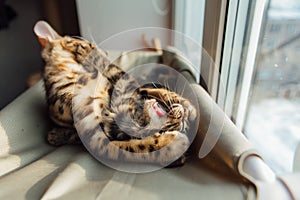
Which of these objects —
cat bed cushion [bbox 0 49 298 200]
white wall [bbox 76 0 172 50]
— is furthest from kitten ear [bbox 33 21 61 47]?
white wall [bbox 76 0 172 50]

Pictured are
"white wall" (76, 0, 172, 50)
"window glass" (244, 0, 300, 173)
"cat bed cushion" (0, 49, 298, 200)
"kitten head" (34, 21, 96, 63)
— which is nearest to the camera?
"cat bed cushion" (0, 49, 298, 200)

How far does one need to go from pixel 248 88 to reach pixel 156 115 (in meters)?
0.41

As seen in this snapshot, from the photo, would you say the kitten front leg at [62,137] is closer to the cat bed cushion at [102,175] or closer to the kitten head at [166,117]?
the cat bed cushion at [102,175]

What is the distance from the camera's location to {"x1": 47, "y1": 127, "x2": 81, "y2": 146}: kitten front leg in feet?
2.25

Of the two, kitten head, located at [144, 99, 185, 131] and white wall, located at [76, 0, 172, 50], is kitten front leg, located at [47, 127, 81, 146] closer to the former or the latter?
kitten head, located at [144, 99, 185, 131]

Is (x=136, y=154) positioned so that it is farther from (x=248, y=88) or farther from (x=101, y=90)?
(x=248, y=88)

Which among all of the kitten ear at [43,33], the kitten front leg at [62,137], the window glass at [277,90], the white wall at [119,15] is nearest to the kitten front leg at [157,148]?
the kitten front leg at [62,137]

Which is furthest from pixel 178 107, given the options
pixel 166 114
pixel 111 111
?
pixel 111 111

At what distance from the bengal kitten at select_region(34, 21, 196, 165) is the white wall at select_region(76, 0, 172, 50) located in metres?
0.75

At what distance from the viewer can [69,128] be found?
70cm

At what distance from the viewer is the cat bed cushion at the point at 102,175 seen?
458 mm

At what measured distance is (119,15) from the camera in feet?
4.92

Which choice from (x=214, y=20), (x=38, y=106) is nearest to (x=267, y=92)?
(x=214, y=20)

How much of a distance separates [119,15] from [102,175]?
1.17 m
